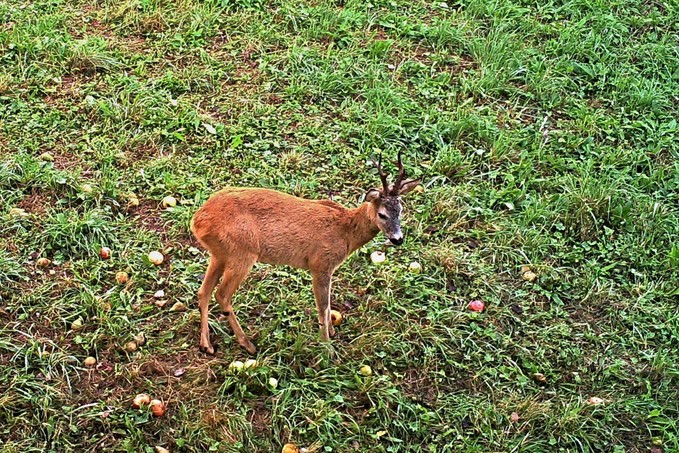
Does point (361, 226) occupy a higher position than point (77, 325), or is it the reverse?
point (361, 226)

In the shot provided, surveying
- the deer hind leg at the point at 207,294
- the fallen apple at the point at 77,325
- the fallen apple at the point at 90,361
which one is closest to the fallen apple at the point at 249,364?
the deer hind leg at the point at 207,294

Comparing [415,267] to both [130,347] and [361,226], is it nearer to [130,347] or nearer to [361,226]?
[361,226]

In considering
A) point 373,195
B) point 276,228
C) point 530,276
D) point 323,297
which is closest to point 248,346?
point 323,297

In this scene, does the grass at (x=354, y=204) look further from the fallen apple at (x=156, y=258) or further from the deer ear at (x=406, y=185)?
the deer ear at (x=406, y=185)

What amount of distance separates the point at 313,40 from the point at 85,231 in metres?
2.99

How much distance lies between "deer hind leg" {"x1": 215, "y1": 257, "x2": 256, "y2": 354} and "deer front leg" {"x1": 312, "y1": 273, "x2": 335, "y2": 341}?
1.32ft

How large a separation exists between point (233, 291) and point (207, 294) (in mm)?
158

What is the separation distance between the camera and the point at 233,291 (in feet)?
15.0

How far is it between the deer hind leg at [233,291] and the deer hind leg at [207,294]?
59mm

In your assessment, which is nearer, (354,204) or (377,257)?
(377,257)

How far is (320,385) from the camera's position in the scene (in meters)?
4.55

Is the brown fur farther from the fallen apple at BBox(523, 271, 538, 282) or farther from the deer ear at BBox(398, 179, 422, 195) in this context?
the fallen apple at BBox(523, 271, 538, 282)

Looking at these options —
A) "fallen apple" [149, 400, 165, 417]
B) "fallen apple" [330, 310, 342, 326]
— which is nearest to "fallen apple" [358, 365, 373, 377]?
"fallen apple" [330, 310, 342, 326]

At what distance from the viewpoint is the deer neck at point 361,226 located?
15.4 feet
